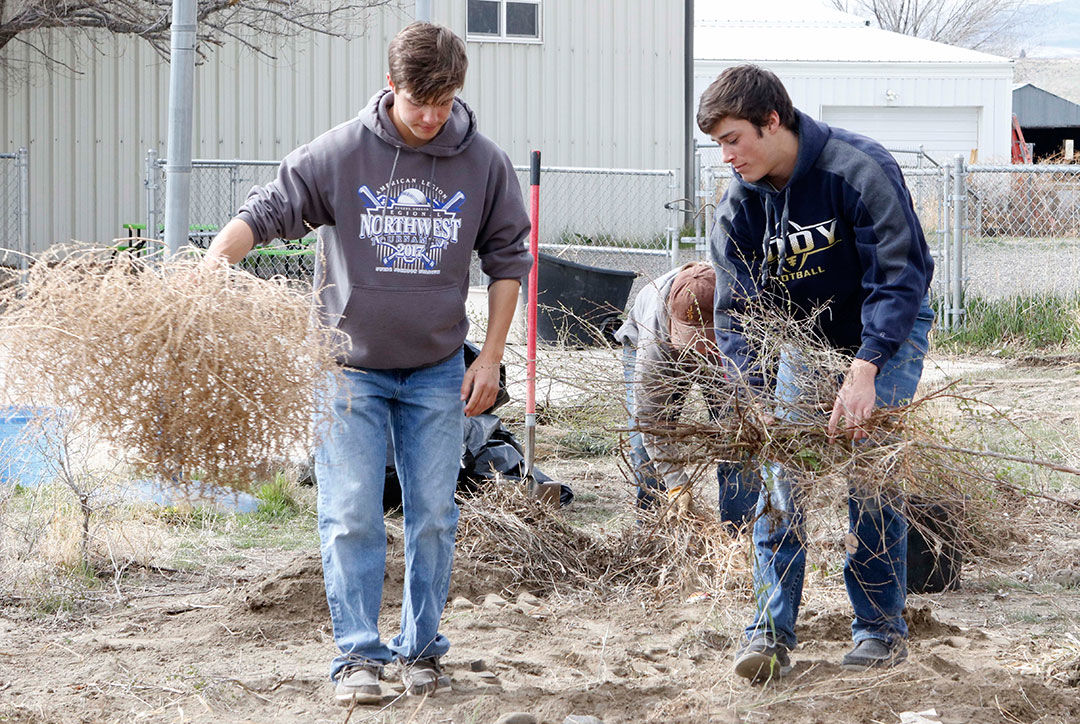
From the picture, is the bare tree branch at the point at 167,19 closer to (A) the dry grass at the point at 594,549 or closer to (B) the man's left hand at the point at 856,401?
(A) the dry grass at the point at 594,549

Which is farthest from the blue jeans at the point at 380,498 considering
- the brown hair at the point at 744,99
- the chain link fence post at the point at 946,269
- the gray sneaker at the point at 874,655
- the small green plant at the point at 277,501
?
the chain link fence post at the point at 946,269

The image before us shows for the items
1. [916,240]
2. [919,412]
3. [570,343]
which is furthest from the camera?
[570,343]

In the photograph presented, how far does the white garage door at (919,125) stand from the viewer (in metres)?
25.7

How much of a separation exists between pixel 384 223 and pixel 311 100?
1107cm

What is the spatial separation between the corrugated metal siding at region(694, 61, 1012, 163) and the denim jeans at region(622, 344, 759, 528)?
21.1 metres

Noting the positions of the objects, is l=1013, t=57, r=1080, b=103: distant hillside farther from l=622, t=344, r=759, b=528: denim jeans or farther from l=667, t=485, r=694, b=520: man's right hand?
l=667, t=485, r=694, b=520: man's right hand

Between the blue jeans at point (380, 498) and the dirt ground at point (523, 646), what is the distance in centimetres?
21

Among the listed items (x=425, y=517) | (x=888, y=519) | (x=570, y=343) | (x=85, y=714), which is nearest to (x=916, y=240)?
(x=888, y=519)

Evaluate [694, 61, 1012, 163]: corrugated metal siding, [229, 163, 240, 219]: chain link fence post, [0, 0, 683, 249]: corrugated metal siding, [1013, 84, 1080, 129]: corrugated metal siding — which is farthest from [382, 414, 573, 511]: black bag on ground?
[1013, 84, 1080, 129]: corrugated metal siding

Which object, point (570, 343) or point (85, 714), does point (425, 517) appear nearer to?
point (85, 714)

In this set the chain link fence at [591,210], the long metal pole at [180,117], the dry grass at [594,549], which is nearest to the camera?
the dry grass at [594,549]

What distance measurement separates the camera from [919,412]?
12.2 feet

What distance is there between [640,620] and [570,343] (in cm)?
592

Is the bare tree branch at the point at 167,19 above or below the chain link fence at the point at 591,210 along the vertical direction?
above
